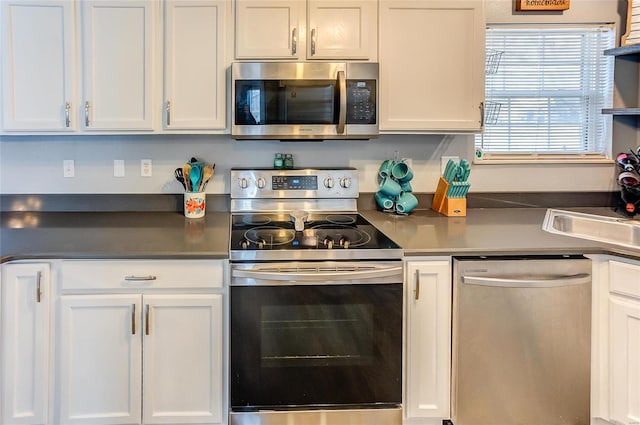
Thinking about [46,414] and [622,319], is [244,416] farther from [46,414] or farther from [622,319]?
[622,319]

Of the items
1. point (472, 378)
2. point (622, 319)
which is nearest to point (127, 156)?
point (472, 378)

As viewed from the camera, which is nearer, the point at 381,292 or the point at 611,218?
the point at 381,292

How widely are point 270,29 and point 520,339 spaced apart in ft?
5.53

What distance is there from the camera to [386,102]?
226cm

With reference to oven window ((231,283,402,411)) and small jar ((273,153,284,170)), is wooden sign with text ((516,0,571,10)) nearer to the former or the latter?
small jar ((273,153,284,170))

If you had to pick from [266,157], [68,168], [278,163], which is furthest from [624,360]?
[68,168]

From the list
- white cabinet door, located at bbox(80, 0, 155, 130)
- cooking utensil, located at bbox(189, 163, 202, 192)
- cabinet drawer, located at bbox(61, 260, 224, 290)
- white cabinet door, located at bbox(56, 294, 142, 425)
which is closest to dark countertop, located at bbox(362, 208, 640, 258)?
cabinet drawer, located at bbox(61, 260, 224, 290)

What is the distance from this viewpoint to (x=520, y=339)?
1763 millimetres

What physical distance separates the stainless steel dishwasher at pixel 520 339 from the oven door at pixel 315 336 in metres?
0.25

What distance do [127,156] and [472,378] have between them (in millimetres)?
1973

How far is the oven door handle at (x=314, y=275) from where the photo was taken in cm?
171

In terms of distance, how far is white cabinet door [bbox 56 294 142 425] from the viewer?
1737 millimetres

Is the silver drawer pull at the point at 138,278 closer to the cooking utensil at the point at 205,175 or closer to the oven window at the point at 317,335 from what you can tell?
the oven window at the point at 317,335

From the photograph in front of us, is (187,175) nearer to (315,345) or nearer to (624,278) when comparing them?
(315,345)
